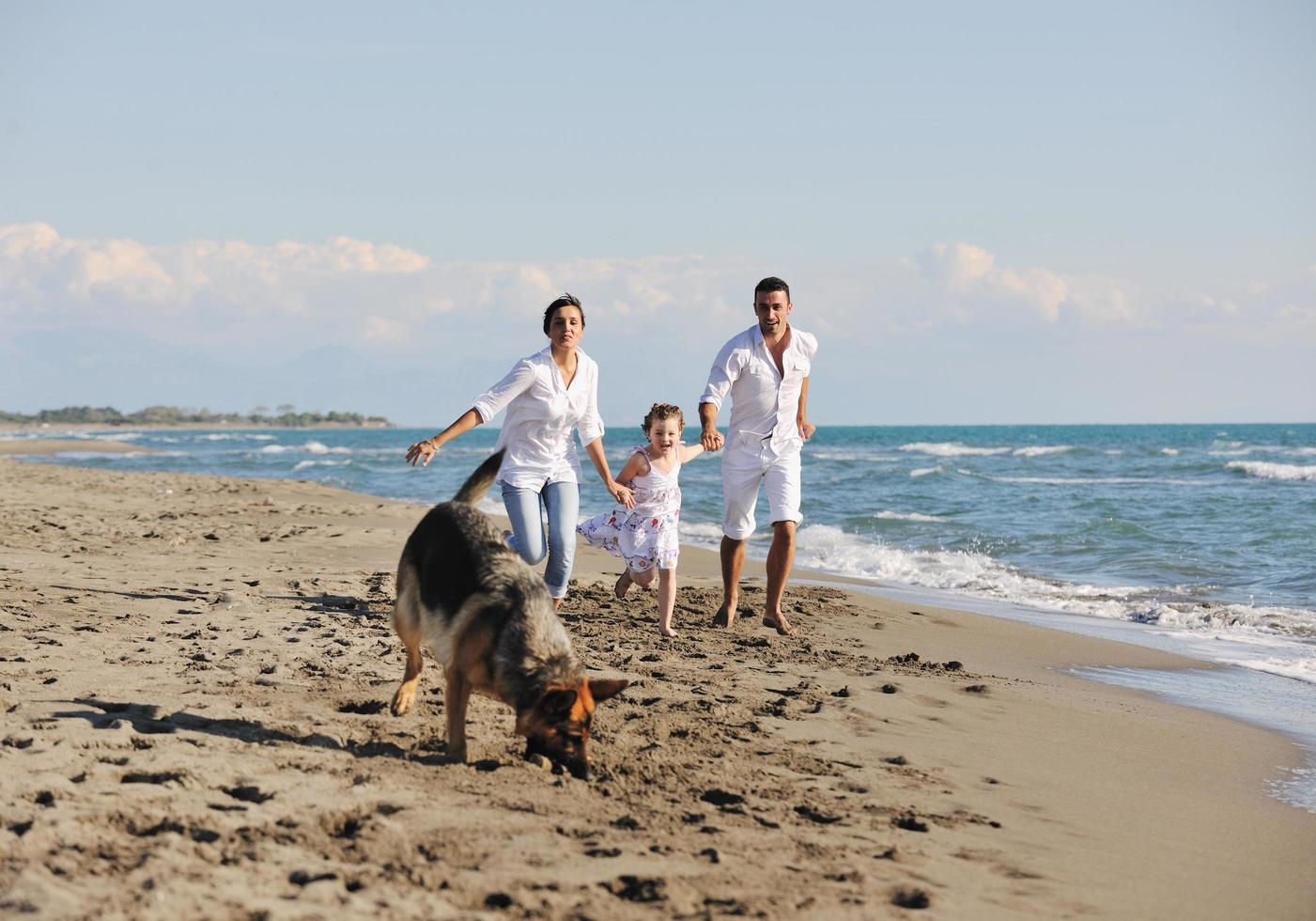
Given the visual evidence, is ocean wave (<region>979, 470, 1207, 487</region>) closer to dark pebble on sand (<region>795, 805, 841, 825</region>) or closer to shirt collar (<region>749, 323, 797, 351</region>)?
shirt collar (<region>749, 323, 797, 351</region>)

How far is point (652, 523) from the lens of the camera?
7945 mm

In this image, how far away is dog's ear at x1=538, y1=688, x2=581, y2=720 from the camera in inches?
163

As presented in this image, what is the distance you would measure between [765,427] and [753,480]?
41cm

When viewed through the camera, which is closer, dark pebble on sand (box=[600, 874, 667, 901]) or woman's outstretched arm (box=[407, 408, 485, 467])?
dark pebble on sand (box=[600, 874, 667, 901])

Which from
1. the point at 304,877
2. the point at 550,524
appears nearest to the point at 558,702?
the point at 304,877

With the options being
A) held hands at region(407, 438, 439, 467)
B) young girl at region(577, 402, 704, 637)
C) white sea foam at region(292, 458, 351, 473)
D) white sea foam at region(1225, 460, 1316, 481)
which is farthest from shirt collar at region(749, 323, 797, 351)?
white sea foam at region(292, 458, 351, 473)

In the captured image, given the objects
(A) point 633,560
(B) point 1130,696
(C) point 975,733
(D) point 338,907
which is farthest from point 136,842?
(B) point 1130,696

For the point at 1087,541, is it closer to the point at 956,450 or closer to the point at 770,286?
the point at 770,286

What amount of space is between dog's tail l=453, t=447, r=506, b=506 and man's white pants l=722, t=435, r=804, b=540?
2.75 m

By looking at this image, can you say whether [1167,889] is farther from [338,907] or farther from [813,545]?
[813,545]

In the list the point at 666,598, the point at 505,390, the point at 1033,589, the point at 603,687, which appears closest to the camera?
the point at 603,687

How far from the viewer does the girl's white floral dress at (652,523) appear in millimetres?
7918

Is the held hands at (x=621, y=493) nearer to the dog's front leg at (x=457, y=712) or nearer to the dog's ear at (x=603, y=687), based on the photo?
the dog's front leg at (x=457, y=712)

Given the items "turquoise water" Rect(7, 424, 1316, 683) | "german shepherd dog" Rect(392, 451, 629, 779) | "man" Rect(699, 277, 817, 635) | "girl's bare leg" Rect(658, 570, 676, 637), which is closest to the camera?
"german shepherd dog" Rect(392, 451, 629, 779)
